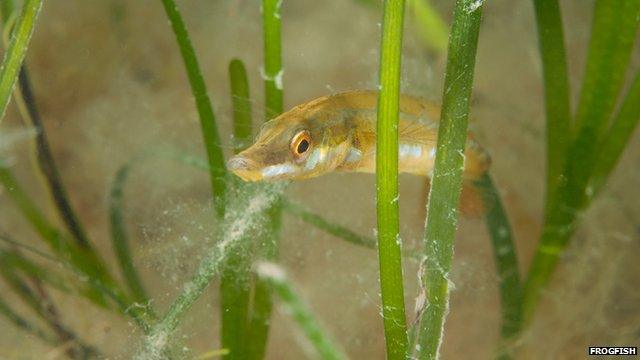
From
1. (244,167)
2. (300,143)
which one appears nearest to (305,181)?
(300,143)

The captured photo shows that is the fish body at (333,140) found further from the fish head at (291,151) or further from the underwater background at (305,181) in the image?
the underwater background at (305,181)

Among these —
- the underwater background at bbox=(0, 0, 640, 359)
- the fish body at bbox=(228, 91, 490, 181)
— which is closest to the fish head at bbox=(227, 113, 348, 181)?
the fish body at bbox=(228, 91, 490, 181)

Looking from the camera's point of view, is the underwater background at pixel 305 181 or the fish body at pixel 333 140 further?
the underwater background at pixel 305 181

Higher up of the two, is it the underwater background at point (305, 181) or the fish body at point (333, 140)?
the fish body at point (333, 140)

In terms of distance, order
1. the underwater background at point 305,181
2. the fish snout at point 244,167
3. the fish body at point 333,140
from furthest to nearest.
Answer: the underwater background at point 305,181 → the fish body at point 333,140 → the fish snout at point 244,167

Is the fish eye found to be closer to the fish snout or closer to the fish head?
the fish head

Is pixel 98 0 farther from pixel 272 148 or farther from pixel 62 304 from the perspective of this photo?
pixel 272 148

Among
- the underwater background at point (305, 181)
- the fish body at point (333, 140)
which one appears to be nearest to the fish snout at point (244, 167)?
the fish body at point (333, 140)
